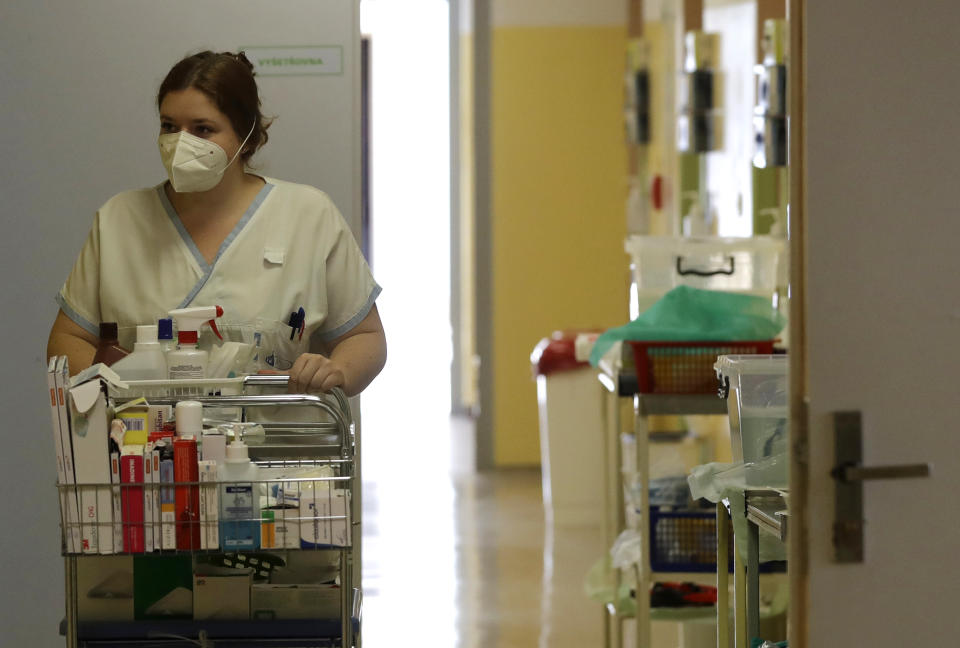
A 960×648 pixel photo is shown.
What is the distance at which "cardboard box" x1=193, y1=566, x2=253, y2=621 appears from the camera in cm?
193

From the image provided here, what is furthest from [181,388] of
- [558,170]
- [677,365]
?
[558,170]

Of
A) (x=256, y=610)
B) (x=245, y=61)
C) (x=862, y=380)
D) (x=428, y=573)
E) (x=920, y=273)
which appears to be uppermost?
(x=245, y=61)

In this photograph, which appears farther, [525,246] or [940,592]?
[525,246]

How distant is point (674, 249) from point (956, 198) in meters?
1.85

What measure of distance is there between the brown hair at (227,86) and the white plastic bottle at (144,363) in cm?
48

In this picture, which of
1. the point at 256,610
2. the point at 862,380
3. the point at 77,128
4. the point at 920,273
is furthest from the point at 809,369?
the point at 77,128

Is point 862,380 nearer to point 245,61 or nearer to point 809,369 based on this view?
point 809,369

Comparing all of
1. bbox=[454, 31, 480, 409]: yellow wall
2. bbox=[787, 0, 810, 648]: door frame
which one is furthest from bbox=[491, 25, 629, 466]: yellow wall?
bbox=[787, 0, 810, 648]: door frame

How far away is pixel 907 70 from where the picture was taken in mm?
1466

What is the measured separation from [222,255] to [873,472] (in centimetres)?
126

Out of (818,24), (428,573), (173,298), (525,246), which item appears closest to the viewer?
(818,24)

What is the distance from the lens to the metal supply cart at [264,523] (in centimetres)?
174

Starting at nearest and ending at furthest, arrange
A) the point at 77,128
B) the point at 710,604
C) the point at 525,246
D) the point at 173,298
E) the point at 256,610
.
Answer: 1. the point at 256,610
2. the point at 173,298
3. the point at 77,128
4. the point at 710,604
5. the point at 525,246

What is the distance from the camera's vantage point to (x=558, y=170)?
22.5 feet
